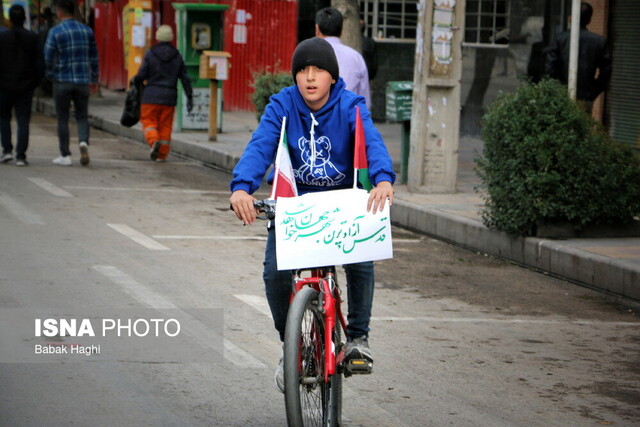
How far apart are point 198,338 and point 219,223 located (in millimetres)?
4589

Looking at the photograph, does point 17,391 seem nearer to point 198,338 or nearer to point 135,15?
point 198,338

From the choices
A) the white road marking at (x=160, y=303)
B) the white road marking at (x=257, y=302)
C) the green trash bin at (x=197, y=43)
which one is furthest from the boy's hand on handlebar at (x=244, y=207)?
the green trash bin at (x=197, y=43)

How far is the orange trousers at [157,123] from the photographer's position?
16.6 m

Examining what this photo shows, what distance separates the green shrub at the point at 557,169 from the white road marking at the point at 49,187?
4625 millimetres

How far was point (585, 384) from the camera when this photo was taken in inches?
247

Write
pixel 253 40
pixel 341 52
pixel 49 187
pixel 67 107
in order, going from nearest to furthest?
pixel 341 52 → pixel 49 187 → pixel 67 107 → pixel 253 40

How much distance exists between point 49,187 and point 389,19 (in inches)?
422

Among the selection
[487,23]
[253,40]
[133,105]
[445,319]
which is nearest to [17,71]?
[133,105]

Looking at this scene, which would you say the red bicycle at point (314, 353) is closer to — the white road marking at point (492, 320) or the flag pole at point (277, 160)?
the flag pole at point (277, 160)

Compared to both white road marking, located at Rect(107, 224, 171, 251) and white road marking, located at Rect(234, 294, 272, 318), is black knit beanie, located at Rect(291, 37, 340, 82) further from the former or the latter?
white road marking, located at Rect(107, 224, 171, 251)

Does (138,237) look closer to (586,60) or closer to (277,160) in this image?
(277,160)

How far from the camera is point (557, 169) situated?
9977mm

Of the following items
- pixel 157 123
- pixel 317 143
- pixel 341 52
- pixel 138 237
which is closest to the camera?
pixel 317 143

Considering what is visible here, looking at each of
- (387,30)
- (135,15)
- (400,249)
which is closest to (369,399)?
(400,249)
